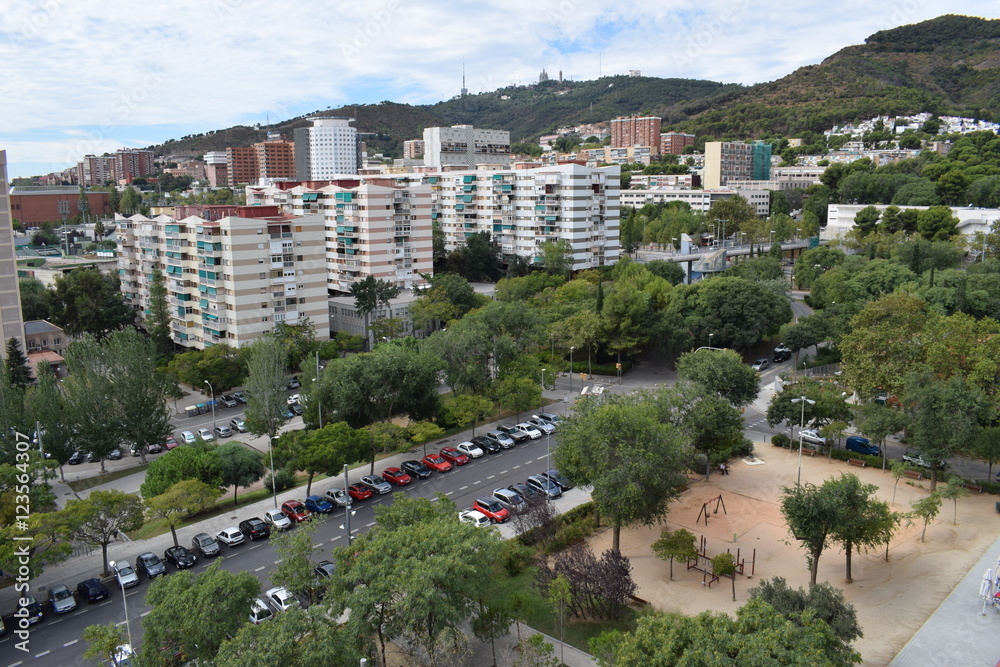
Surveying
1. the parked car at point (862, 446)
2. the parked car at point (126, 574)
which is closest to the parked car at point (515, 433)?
the parked car at point (862, 446)

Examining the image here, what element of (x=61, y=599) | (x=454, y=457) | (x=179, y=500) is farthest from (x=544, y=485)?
(x=61, y=599)

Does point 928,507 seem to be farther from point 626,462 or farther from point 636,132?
point 636,132

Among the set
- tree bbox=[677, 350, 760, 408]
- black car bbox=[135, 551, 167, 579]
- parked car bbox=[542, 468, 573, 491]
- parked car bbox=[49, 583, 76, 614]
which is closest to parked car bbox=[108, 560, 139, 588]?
black car bbox=[135, 551, 167, 579]

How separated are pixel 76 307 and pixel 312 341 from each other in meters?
20.8

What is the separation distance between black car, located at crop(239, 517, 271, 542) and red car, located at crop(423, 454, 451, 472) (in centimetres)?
807

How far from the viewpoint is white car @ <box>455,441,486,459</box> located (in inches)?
1305

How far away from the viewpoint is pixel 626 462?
2227 cm

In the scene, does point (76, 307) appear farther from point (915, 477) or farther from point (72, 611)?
point (915, 477)

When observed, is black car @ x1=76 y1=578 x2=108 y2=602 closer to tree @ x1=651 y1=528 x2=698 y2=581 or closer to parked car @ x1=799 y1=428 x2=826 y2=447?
tree @ x1=651 y1=528 x2=698 y2=581

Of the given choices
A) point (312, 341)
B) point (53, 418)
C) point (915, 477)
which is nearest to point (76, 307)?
point (312, 341)

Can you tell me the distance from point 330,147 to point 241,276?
105 metres

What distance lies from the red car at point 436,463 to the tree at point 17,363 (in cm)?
2450

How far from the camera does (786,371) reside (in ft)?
150

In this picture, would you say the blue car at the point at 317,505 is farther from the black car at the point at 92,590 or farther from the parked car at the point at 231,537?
the black car at the point at 92,590
